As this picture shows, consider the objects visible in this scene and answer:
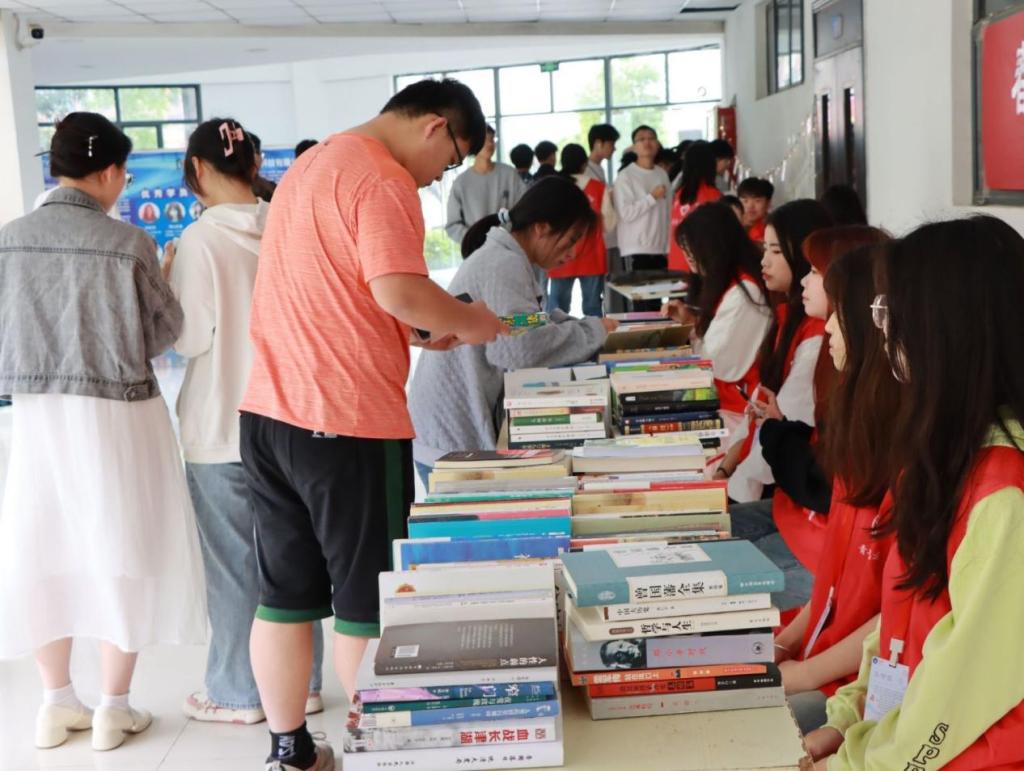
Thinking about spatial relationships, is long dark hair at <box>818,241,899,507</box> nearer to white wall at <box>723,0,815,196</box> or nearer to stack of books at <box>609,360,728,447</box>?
stack of books at <box>609,360,728,447</box>

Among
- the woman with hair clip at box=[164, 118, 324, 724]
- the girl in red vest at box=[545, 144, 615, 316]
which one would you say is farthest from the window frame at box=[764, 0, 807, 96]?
the woman with hair clip at box=[164, 118, 324, 724]

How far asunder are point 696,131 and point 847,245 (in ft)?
44.8

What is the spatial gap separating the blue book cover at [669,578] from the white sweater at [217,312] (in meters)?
1.57

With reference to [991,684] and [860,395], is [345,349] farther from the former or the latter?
[991,684]

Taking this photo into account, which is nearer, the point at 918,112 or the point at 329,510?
the point at 329,510

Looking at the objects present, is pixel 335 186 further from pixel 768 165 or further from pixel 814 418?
pixel 768 165

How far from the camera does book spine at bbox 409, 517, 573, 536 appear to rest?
1.62m

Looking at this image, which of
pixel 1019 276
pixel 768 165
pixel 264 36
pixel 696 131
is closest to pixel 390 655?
pixel 1019 276

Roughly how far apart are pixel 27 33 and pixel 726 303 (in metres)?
8.46

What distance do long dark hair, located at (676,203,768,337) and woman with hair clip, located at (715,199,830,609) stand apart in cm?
18

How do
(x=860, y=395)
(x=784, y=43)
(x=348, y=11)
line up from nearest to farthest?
(x=860, y=395)
(x=784, y=43)
(x=348, y=11)

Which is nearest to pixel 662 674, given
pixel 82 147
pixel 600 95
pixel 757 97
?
pixel 82 147

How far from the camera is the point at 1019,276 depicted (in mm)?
1341

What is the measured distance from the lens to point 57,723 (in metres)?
2.94
